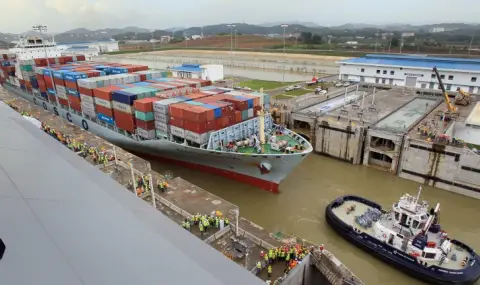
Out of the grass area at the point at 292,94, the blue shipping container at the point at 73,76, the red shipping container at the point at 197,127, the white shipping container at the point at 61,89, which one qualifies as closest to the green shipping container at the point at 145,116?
the red shipping container at the point at 197,127

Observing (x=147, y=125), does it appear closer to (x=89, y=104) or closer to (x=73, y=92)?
(x=89, y=104)

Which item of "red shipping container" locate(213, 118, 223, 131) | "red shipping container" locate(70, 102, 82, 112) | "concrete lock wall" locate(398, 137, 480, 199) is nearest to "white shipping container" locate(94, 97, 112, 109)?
"red shipping container" locate(70, 102, 82, 112)

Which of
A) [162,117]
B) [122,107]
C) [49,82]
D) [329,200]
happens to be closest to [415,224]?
[329,200]

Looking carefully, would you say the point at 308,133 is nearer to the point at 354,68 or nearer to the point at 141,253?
the point at 354,68

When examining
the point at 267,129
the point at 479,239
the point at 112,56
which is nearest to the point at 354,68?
the point at 267,129

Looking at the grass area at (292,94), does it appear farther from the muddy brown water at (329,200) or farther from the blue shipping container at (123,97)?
the blue shipping container at (123,97)
